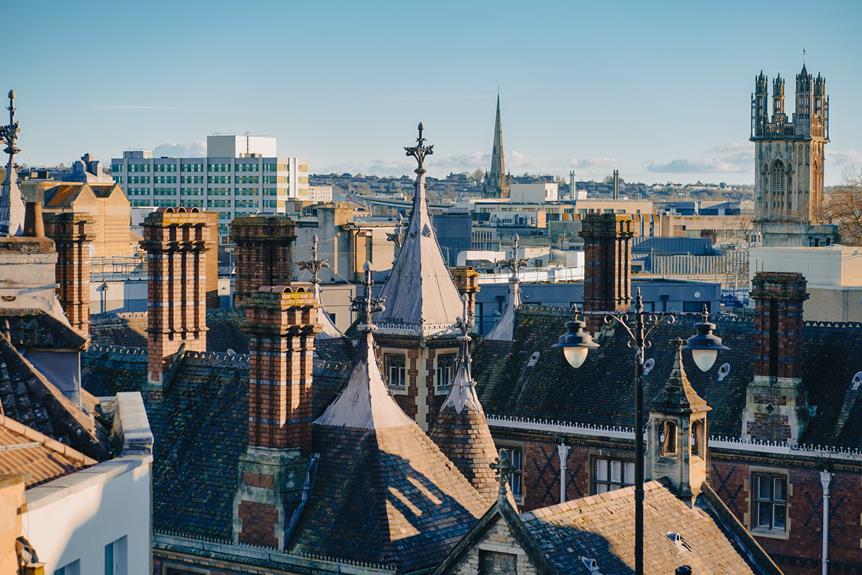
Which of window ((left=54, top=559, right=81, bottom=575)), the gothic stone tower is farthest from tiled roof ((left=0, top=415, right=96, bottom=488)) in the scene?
the gothic stone tower

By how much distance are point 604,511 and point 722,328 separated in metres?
17.7

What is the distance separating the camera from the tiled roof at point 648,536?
28219 mm

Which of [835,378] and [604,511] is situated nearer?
[604,511]

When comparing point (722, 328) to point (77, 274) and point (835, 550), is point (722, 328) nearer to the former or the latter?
point (835, 550)

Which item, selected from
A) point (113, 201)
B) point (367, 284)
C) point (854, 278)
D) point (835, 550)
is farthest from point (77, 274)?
point (113, 201)

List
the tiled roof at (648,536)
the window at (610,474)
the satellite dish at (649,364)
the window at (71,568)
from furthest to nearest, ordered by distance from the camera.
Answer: the satellite dish at (649,364), the window at (610,474), the tiled roof at (648,536), the window at (71,568)

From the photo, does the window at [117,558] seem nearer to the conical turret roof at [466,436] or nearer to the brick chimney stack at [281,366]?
the brick chimney stack at [281,366]

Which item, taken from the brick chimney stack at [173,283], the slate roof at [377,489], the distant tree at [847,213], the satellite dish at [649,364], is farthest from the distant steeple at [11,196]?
the distant tree at [847,213]

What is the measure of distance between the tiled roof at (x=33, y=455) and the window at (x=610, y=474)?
76.0 ft

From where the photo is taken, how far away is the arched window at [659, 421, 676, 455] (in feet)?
110

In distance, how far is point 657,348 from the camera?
47.4 m

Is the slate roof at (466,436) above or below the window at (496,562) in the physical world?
above

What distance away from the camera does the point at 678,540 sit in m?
31.4

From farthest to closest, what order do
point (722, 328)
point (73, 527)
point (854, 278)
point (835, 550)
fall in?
point (854, 278) → point (722, 328) → point (835, 550) → point (73, 527)
